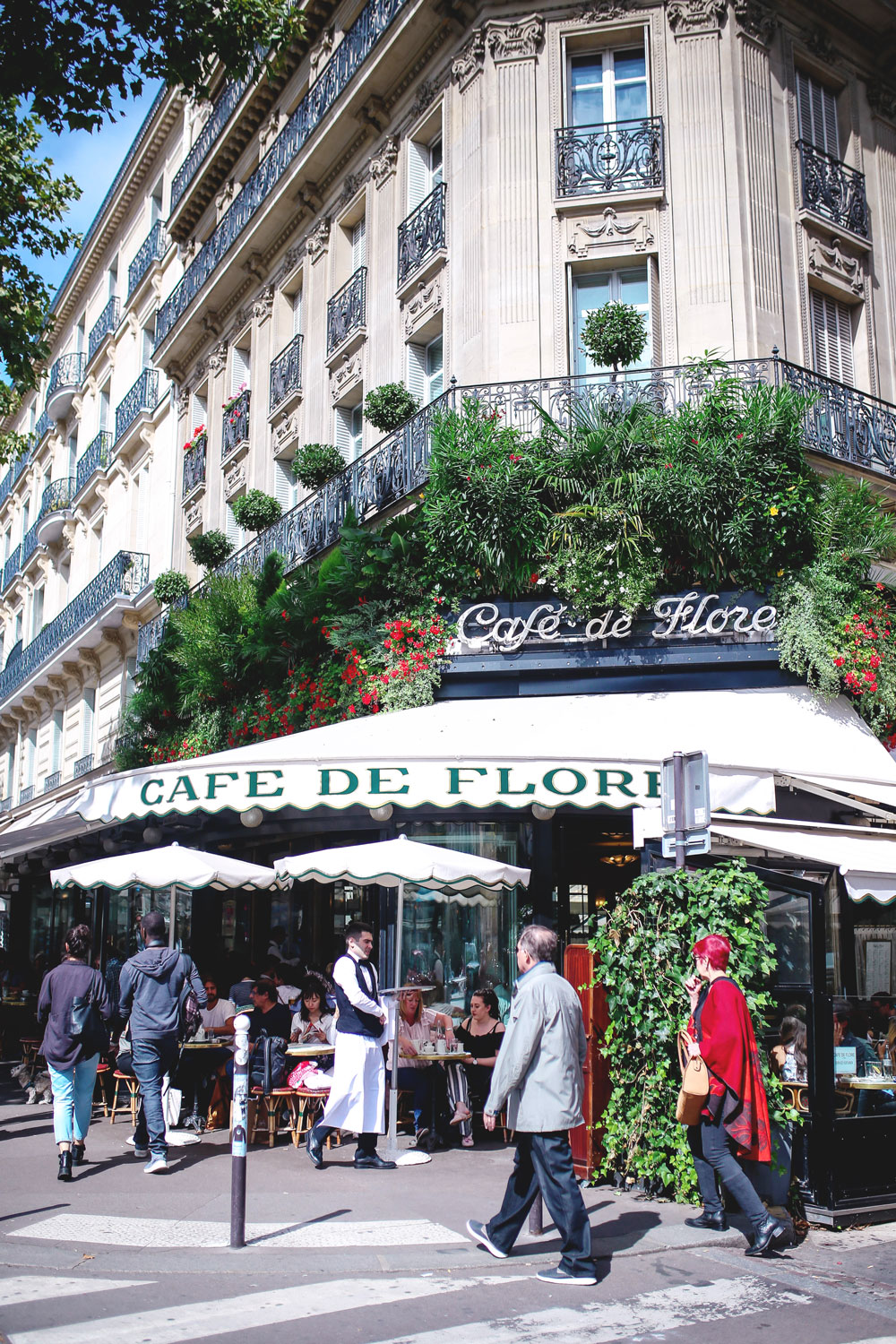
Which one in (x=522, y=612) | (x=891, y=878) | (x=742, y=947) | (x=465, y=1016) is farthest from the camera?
(x=522, y=612)

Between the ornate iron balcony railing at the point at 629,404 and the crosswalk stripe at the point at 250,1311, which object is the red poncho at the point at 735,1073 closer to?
the crosswalk stripe at the point at 250,1311

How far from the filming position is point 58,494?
35219 mm

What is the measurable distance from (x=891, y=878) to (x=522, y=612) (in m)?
6.09

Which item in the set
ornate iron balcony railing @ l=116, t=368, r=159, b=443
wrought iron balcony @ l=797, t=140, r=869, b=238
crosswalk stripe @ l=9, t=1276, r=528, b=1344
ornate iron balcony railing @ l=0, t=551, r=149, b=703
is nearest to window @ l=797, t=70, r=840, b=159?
wrought iron balcony @ l=797, t=140, r=869, b=238

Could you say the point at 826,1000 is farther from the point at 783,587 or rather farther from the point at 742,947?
the point at 783,587

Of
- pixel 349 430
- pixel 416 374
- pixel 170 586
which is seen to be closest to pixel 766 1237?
pixel 416 374

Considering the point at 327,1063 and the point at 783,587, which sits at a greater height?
the point at 783,587

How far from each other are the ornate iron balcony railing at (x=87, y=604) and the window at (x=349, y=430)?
9626mm

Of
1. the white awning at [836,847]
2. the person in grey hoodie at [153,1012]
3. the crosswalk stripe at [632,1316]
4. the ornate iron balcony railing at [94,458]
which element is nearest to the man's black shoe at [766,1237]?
the crosswalk stripe at [632,1316]

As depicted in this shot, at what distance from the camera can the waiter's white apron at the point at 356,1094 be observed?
8859 mm

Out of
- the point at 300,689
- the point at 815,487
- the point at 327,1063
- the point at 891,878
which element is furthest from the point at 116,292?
the point at 891,878

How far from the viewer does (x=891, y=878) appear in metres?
8.43

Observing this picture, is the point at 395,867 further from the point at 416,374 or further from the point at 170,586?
the point at 170,586

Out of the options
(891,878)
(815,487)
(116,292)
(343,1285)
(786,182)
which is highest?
(116,292)
